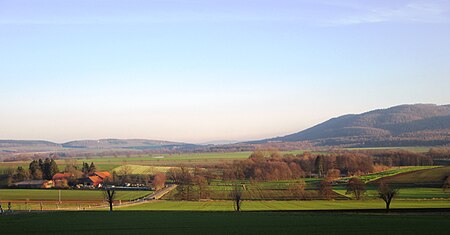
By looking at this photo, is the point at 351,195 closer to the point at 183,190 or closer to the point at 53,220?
the point at 183,190

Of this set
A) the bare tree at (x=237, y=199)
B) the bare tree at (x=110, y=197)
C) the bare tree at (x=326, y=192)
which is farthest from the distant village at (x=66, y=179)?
the bare tree at (x=326, y=192)

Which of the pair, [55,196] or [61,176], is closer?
[55,196]

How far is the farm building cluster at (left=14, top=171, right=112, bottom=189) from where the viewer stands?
3322 inches

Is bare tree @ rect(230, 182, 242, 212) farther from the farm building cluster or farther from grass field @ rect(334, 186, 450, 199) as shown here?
the farm building cluster

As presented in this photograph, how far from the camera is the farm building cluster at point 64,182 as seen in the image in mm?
84375

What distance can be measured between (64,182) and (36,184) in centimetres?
477

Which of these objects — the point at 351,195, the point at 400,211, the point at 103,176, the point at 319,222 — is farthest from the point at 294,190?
the point at 103,176

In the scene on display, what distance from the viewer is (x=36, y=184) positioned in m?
85.9

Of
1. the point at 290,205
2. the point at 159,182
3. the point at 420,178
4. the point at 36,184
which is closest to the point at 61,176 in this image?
the point at 36,184

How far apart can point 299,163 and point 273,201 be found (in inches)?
1952

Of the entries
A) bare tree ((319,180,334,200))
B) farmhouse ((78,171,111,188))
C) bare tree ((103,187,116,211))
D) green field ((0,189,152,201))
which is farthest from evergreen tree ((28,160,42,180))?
bare tree ((319,180,334,200))

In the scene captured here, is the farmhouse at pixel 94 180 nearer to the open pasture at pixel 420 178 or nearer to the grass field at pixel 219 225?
the open pasture at pixel 420 178

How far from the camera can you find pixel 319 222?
29.8m

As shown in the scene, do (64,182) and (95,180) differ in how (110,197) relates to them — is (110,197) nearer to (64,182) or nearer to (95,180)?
(64,182)
